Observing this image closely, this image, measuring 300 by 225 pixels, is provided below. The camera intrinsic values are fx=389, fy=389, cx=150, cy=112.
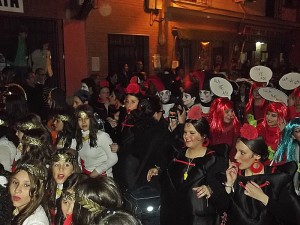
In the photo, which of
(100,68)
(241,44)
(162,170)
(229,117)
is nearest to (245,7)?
(241,44)

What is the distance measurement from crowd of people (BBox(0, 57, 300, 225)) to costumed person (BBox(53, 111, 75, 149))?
0.6 inches

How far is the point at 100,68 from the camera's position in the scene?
12.4 metres

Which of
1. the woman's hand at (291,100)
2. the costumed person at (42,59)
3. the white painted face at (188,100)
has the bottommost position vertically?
the white painted face at (188,100)

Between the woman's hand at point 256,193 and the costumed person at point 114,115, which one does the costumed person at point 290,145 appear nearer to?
the woman's hand at point 256,193

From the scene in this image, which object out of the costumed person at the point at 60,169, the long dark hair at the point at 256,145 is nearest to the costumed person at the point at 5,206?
the costumed person at the point at 60,169

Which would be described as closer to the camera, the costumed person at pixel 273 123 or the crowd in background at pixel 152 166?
the crowd in background at pixel 152 166

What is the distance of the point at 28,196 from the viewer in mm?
3328

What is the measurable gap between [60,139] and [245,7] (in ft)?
58.2

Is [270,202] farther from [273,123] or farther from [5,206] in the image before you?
[5,206]

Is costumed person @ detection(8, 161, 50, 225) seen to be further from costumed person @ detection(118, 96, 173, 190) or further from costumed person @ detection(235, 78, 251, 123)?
costumed person @ detection(235, 78, 251, 123)

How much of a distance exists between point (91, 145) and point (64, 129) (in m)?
0.61

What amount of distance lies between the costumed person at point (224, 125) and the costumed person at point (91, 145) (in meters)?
1.51

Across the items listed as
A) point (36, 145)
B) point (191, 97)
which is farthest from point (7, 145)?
point (191, 97)

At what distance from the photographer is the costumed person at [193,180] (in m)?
3.94
